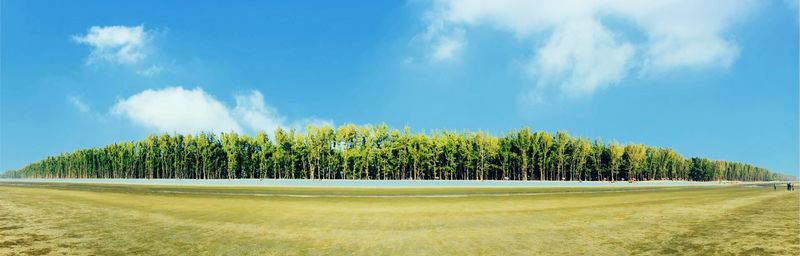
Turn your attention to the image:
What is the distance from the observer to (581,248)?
396 inches

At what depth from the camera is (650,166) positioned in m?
144

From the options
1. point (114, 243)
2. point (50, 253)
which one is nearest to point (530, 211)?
point (114, 243)

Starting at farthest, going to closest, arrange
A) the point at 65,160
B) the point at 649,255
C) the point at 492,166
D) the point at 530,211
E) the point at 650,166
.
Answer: the point at 65,160 < the point at 650,166 < the point at 492,166 < the point at 530,211 < the point at 649,255

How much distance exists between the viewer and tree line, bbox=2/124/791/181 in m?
97.6

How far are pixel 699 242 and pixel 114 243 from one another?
1397 cm

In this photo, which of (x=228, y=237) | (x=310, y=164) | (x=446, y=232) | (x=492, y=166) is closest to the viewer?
(x=228, y=237)

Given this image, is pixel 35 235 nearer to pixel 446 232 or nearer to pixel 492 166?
pixel 446 232

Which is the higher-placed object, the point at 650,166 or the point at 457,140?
the point at 457,140

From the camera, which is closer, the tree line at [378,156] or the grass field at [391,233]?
the grass field at [391,233]

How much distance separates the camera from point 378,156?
95.6 m

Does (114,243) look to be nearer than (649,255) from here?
No

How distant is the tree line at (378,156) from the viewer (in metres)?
97.6

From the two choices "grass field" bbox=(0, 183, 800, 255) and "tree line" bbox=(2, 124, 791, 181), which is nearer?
"grass field" bbox=(0, 183, 800, 255)

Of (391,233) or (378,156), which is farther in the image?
(378,156)
